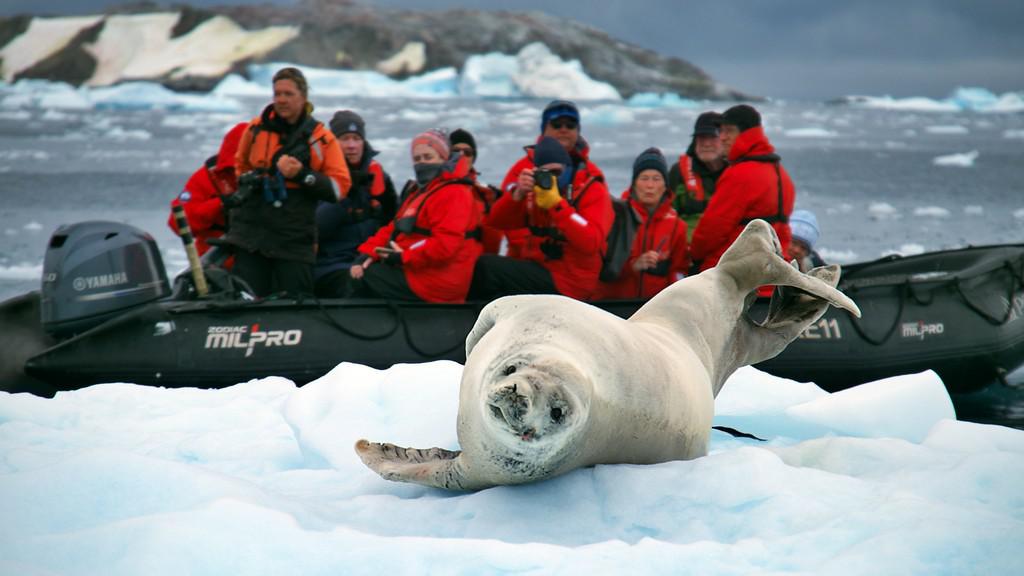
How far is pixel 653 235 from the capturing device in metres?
5.19

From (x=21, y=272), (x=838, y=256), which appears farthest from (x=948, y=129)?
(x=21, y=272)

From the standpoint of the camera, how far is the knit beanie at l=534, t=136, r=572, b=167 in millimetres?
5043

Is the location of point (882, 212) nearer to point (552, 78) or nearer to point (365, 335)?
point (365, 335)

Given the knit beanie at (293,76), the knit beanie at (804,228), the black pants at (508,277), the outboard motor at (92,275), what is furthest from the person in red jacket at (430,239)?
the knit beanie at (804,228)

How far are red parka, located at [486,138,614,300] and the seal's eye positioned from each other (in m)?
2.93

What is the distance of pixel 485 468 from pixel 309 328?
284 cm

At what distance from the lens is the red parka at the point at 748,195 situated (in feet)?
15.5

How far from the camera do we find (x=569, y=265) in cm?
511

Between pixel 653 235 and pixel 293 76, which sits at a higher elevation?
pixel 293 76

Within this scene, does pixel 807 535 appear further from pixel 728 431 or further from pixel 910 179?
pixel 910 179

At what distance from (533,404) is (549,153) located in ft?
10.6

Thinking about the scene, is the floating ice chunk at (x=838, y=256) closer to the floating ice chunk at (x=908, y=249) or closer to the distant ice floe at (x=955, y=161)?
the floating ice chunk at (x=908, y=249)

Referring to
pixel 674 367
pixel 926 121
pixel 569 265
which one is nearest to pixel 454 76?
pixel 926 121

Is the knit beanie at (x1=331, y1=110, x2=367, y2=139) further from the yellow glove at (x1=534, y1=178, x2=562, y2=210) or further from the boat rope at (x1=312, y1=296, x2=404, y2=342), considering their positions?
the yellow glove at (x1=534, y1=178, x2=562, y2=210)
